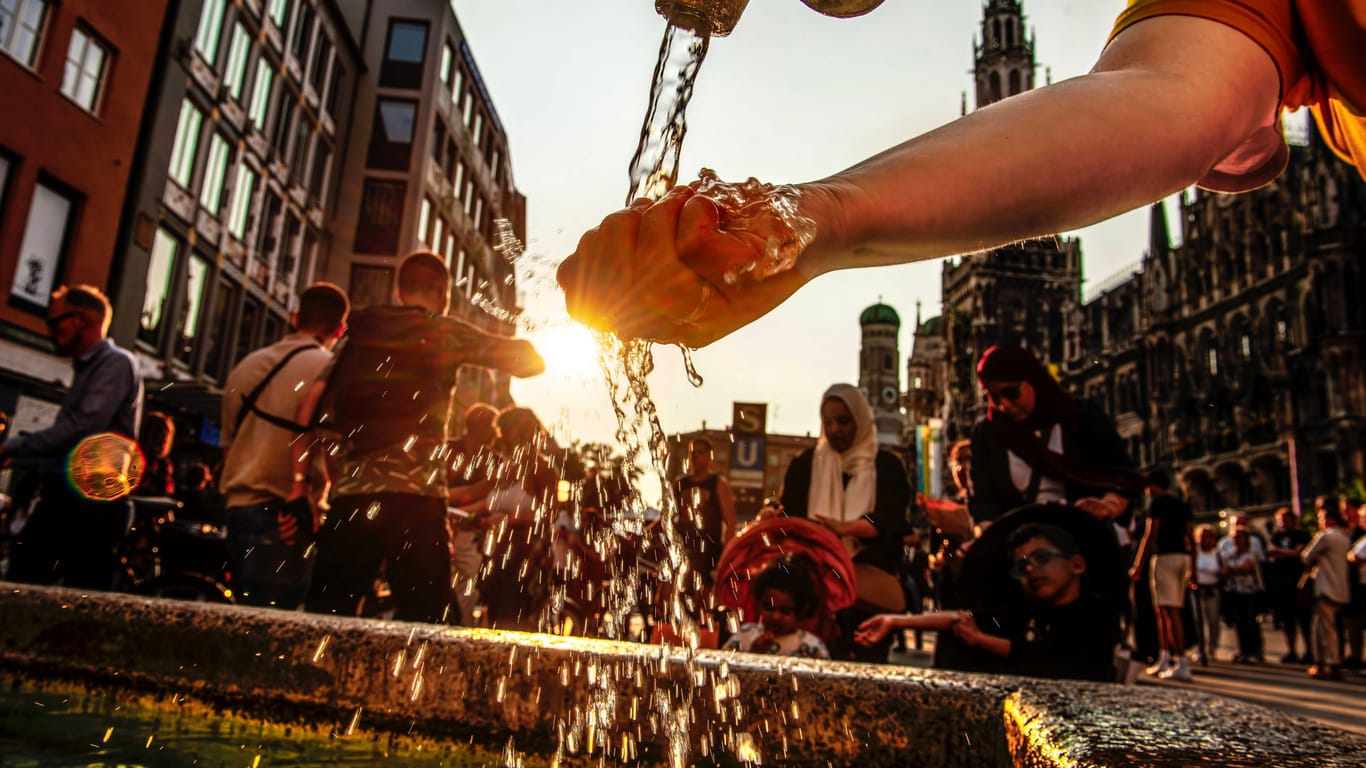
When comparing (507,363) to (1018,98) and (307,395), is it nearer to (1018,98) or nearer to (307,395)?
(307,395)

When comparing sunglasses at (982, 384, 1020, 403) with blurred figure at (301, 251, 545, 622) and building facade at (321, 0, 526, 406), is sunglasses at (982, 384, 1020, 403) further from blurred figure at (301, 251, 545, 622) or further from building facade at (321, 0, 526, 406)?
building facade at (321, 0, 526, 406)

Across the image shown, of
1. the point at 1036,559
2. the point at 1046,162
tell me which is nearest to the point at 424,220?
the point at 1036,559

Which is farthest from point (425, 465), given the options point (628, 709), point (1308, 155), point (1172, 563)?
point (1308, 155)

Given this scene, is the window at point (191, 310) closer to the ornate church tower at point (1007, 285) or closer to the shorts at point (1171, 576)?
the shorts at point (1171, 576)

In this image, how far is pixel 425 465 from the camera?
3.72 meters

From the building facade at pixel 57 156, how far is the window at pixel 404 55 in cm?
1461

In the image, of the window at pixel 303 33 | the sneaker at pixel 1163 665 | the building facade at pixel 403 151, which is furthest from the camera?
the building facade at pixel 403 151

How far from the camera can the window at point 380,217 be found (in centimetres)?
2917

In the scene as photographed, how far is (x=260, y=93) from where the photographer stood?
2166 cm

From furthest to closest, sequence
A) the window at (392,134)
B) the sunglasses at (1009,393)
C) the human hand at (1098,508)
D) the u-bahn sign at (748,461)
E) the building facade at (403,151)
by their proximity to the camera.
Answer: the window at (392,134) → the building facade at (403,151) → the u-bahn sign at (748,461) → the sunglasses at (1009,393) → the human hand at (1098,508)

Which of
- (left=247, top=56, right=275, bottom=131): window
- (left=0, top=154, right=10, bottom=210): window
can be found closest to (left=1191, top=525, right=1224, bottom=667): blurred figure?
(left=0, top=154, right=10, bottom=210): window

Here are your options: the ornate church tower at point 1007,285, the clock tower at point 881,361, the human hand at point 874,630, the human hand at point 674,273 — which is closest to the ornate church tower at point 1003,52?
the ornate church tower at point 1007,285

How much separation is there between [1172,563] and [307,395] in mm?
7717

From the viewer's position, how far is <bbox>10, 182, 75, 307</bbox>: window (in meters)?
13.6
